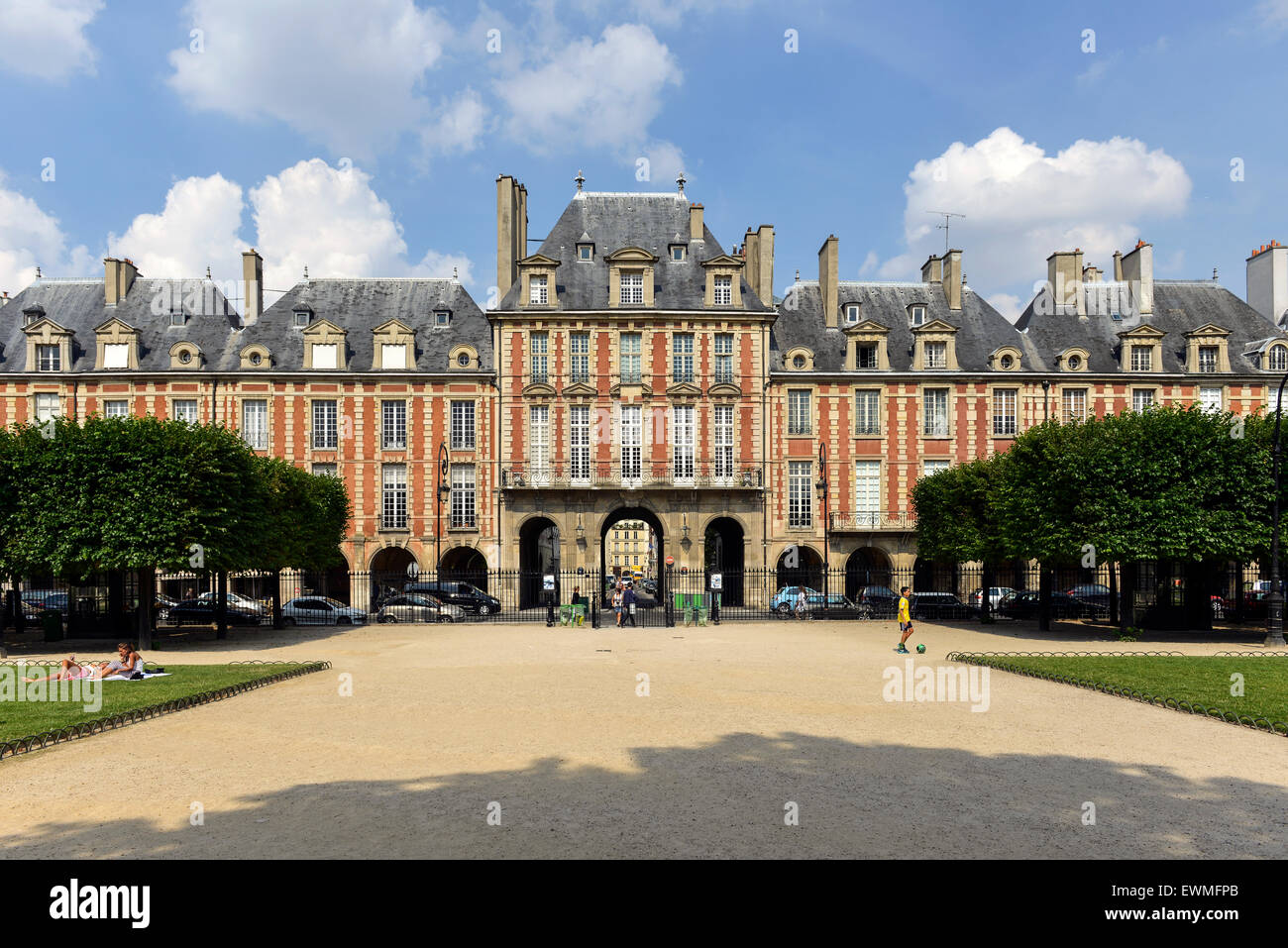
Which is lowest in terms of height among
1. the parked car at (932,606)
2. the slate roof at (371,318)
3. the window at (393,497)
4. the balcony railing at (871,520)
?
the parked car at (932,606)

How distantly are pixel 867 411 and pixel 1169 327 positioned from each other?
16560 millimetres

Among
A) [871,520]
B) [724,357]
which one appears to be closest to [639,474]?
[724,357]

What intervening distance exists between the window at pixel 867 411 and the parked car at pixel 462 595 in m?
18.7

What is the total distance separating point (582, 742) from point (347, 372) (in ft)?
109

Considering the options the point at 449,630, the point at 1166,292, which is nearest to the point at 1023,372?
the point at 1166,292

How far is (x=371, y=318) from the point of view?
42.0m

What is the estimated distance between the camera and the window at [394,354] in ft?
132

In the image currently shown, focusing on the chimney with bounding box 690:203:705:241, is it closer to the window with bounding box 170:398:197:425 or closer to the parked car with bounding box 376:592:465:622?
the parked car with bounding box 376:592:465:622

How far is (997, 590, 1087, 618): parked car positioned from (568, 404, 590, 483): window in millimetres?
18571

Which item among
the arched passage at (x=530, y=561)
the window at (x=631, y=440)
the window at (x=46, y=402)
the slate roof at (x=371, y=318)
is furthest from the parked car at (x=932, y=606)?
the window at (x=46, y=402)

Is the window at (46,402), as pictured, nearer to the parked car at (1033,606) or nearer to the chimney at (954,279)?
the parked car at (1033,606)

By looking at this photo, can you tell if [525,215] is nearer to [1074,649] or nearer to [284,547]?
[284,547]

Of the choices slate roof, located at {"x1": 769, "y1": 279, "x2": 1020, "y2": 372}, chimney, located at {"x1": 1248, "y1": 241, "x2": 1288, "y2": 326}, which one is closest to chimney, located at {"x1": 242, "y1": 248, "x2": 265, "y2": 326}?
slate roof, located at {"x1": 769, "y1": 279, "x2": 1020, "y2": 372}

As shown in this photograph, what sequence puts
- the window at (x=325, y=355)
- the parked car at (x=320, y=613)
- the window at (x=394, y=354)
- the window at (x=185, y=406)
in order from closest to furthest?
the parked car at (x=320, y=613), the window at (x=185, y=406), the window at (x=325, y=355), the window at (x=394, y=354)
